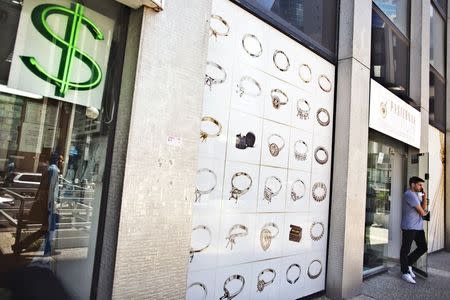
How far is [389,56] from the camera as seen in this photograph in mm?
6059

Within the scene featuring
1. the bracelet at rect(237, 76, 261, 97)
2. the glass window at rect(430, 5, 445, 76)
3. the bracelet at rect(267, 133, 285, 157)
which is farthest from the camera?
the glass window at rect(430, 5, 445, 76)

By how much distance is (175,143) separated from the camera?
245 centimetres

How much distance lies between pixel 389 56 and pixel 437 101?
349 centimetres

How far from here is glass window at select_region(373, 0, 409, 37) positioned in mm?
5969

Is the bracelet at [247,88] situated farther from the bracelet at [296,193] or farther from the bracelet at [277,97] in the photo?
the bracelet at [296,193]

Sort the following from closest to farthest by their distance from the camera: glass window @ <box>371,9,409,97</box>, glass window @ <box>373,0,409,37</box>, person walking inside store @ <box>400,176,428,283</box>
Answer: person walking inside store @ <box>400,176,428,283</box> < glass window @ <box>371,9,409,97</box> < glass window @ <box>373,0,409,37</box>

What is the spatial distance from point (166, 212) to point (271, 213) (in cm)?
158

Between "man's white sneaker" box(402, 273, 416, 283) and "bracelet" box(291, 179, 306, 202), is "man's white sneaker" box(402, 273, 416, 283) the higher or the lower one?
the lower one

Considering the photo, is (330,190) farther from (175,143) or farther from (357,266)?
(175,143)

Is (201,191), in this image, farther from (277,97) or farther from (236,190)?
(277,97)

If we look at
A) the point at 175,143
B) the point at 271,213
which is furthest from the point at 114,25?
the point at 271,213

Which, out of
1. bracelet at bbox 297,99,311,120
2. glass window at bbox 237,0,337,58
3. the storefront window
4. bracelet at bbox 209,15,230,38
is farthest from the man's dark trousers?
the storefront window

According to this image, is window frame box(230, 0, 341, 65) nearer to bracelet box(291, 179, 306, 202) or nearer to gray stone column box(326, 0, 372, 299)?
gray stone column box(326, 0, 372, 299)

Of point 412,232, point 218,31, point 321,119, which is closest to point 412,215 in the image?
point 412,232
